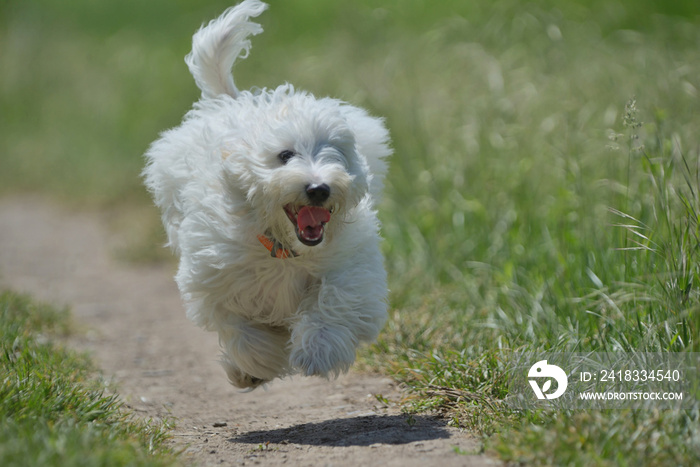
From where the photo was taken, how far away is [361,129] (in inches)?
195

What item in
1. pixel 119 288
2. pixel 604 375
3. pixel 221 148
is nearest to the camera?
pixel 604 375

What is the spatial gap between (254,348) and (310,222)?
0.78 m

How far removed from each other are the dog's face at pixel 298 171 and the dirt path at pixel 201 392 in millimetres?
972

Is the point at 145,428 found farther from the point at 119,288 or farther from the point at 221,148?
the point at 119,288

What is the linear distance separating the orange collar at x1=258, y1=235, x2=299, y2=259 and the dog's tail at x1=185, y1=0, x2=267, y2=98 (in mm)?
1366

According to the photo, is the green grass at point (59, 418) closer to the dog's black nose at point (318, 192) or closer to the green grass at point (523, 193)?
the dog's black nose at point (318, 192)

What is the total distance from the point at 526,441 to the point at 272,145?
185 cm

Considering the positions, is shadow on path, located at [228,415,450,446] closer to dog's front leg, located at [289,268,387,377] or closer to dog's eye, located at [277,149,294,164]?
dog's front leg, located at [289,268,387,377]

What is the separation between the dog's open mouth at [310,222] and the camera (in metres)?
4.03

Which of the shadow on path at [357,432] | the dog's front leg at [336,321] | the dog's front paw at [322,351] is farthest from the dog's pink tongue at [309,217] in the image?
the shadow on path at [357,432]

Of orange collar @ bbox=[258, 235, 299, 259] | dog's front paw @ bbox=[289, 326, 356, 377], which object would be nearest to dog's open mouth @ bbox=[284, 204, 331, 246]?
orange collar @ bbox=[258, 235, 299, 259]

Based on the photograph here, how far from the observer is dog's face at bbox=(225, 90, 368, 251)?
13.0 ft

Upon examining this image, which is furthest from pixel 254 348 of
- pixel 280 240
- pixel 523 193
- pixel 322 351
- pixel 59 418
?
pixel 523 193

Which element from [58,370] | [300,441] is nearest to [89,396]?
[58,370]
